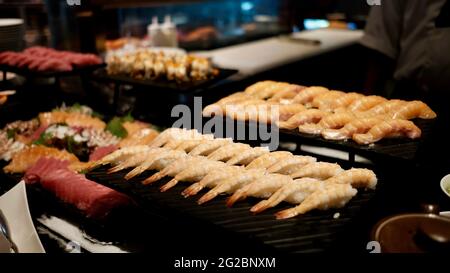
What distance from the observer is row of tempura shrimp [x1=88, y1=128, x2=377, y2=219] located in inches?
66.0

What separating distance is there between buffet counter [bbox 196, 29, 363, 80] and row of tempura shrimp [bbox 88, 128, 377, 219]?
2.41 m

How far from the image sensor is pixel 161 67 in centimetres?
353

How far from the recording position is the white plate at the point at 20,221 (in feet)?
6.38

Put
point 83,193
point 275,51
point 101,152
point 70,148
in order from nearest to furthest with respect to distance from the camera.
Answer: point 83,193, point 101,152, point 70,148, point 275,51

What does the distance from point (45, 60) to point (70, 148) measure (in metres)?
1.13

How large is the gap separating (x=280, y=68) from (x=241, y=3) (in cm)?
222

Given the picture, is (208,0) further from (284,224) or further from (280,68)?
(284,224)

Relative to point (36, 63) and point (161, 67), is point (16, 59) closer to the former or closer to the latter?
point (36, 63)

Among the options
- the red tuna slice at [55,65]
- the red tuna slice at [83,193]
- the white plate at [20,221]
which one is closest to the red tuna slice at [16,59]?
the red tuna slice at [55,65]

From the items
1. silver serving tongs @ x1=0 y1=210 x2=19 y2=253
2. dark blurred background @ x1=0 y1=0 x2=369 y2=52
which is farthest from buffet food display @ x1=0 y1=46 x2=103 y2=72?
silver serving tongs @ x1=0 y1=210 x2=19 y2=253

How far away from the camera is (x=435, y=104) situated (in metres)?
3.46

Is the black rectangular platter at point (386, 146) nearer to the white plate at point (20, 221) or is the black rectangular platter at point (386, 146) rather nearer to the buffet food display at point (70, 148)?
the buffet food display at point (70, 148)

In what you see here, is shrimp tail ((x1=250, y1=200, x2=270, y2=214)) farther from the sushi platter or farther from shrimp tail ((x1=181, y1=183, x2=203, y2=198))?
the sushi platter

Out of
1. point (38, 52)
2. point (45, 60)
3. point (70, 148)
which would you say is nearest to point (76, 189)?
point (70, 148)
